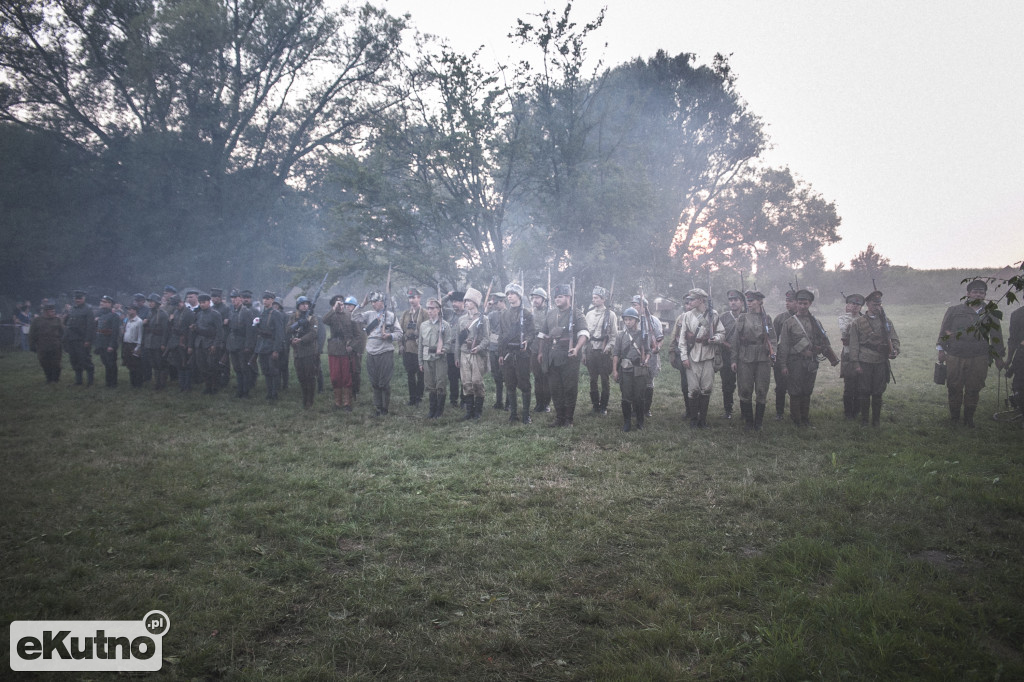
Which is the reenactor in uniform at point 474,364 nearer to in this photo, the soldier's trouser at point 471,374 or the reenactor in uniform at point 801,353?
the soldier's trouser at point 471,374

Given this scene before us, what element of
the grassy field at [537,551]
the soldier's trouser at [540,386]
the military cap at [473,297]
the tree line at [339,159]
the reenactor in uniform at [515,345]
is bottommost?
the grassy field at [537,551]

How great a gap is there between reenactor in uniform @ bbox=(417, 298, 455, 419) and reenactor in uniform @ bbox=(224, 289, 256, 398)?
4325 mm

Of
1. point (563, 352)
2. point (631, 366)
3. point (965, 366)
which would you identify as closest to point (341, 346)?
point (563, 352)

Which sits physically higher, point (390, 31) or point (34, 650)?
point (390, 31)

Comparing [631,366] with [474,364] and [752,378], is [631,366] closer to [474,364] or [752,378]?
[752,378]

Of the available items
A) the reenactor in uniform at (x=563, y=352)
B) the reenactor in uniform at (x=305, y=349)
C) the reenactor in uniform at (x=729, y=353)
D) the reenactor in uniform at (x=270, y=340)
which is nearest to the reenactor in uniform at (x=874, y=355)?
the reenactor in uniform at (x=729, y=353)

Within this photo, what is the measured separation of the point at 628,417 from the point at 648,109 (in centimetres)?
2288

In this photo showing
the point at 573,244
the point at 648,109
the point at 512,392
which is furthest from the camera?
the point at 648,109

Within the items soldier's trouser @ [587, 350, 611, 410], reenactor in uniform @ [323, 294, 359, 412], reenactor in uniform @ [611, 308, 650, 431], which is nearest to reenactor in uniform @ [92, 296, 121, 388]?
reenactor in uniform @ [323, 294, 359, 412]

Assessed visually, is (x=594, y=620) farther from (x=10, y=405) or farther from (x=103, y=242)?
(x=103, y=242)

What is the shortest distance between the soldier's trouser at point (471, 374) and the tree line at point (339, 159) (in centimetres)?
864

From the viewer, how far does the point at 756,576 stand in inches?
147

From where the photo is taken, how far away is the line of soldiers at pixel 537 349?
829 cm

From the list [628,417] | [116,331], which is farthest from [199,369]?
[628,417]
